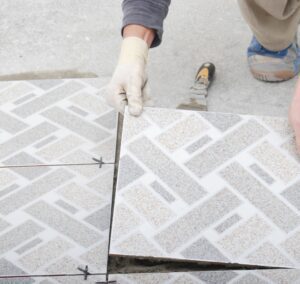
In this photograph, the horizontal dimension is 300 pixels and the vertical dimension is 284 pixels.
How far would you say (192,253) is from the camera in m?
1.37

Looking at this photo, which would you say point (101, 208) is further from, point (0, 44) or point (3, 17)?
point (3, 17)

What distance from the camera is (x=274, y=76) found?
2273 mm

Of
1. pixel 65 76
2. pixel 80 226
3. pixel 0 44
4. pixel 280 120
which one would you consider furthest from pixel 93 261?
pixel 0 44

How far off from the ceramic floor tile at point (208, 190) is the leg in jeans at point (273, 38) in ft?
2.26

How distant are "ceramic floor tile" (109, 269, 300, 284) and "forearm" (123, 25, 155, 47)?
0.74 m

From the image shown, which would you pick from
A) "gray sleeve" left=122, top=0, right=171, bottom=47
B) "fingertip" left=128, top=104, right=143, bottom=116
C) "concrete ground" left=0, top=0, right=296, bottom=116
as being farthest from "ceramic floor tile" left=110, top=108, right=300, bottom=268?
"concrete ground" left=0, top=0, right=296, bottom=116

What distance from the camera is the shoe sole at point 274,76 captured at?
2.27 meters

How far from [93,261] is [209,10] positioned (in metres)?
1.61

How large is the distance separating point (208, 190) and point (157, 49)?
1.17 meters

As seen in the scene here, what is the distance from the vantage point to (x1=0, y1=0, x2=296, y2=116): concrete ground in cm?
224

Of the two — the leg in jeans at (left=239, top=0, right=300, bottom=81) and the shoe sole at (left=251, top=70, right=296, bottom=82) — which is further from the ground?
the leg in jeans at (left=239, top=0, right=300, bottom=81)

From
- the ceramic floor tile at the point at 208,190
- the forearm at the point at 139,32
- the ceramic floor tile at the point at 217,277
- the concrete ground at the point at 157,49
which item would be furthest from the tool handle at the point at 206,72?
the ceramic floor tile at the point at 217,277

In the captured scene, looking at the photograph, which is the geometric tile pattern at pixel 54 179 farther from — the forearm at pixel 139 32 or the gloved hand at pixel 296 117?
the gloved hand at pixel 296 117

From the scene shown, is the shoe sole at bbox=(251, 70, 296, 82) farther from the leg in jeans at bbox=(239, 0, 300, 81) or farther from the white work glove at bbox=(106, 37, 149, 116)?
the white work glove at bbox=(106, 37, 149, 116)
